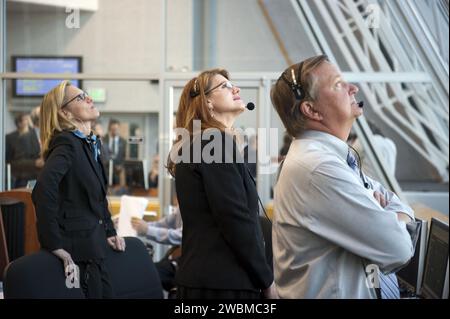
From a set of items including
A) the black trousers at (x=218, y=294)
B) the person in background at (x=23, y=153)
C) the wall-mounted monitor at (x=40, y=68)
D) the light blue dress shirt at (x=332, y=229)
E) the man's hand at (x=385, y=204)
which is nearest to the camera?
the light blue dress shirt at (x=332, y=229)

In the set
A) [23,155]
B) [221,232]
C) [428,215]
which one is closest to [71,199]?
[221,232]

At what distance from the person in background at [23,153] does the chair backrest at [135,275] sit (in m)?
2.99

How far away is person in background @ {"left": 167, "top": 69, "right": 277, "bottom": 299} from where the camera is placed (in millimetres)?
1895

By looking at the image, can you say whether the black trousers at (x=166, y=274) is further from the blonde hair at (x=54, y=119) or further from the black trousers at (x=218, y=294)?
the black trousers at (x=218, y=294)

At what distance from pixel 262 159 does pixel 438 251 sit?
3193 mm

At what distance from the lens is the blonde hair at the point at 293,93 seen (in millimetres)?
1519

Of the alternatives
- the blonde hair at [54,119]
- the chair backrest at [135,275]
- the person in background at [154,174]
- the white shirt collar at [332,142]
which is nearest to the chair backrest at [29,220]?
the blonde hair at [54,119]

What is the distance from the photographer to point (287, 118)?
156 centimetres

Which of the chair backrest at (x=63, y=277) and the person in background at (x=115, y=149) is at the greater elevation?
the person in background at (x=115, y=149)

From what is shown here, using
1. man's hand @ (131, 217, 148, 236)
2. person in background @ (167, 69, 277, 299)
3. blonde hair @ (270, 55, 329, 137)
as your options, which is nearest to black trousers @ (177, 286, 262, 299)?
person in background @ (167, 69, 277, 299)

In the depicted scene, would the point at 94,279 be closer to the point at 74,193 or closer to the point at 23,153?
the point at 74,193

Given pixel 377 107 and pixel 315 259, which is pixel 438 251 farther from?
pixel 377 107

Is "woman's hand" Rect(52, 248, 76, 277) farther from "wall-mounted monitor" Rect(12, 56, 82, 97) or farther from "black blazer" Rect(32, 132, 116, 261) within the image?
"wall-mounted monitor" Rect(12, 56, 82, 97)
